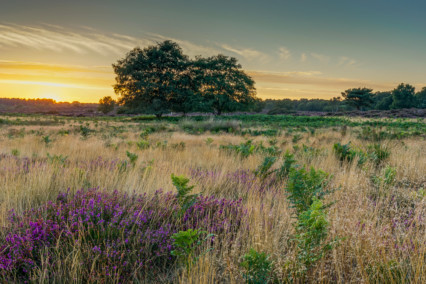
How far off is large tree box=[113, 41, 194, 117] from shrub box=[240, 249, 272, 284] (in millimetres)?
34326

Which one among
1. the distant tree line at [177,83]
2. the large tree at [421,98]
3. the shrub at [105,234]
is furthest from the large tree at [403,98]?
the shrub at [105,234]

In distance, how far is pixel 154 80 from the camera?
1447 inches

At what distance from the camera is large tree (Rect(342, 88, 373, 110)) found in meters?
79.9

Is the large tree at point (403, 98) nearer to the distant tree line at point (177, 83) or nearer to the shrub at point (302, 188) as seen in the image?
the distant tree line at point (177, 83)

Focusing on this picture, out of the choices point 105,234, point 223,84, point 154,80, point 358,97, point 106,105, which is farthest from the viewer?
point 358,97

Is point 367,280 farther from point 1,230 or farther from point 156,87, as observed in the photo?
point 156,87

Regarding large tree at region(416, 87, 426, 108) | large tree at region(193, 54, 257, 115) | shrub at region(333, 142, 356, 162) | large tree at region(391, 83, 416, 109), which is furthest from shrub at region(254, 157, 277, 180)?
large tree at region(416, 87, 426, 108)

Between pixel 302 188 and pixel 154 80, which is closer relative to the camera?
pixel 302 188

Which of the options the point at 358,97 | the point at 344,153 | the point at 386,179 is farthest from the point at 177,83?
the point at 358,97

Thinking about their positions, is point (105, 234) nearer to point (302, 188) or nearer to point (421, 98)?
point (302, 188)

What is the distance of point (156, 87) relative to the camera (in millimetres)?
35562

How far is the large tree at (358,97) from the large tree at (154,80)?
6243 centimetres

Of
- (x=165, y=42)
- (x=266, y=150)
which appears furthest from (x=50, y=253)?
(x=165, y=42)

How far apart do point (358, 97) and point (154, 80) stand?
68.1 meters
